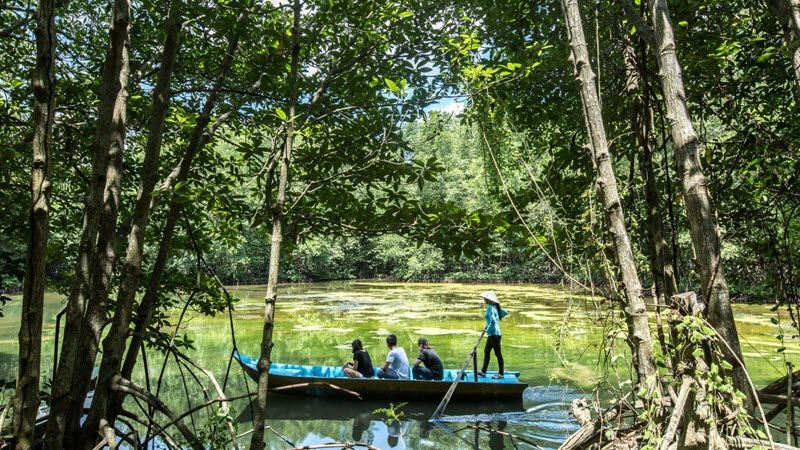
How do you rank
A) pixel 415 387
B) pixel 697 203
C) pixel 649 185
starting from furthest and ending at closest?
pixel 415 387, pixel 649 185, pixel 697 203

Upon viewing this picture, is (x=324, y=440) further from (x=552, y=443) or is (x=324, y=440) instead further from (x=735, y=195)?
(x=735, y=195)

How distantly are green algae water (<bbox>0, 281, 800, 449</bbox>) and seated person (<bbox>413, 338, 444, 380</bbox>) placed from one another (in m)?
0.42

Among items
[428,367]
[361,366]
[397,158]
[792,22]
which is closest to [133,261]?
[397,158]

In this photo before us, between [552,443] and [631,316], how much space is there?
5.37m

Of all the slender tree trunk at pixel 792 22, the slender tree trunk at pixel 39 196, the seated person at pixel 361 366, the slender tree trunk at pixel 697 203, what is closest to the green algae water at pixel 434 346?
the slender tree trunk at pixel 697 203

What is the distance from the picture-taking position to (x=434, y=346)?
486 inches

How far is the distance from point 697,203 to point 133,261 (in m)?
2.77

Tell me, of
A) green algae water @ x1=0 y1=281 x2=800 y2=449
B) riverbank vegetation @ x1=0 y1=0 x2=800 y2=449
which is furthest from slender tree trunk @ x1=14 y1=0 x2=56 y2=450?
green algae water @ x1=0 y1=281 x2=800 y2=449

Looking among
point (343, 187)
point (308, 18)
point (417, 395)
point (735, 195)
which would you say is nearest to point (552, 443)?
point (417, 395)

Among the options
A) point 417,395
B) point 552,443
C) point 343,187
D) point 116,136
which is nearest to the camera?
point 116,136

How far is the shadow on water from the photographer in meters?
6.89

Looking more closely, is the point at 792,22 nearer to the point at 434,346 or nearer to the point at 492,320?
the point at 492,320

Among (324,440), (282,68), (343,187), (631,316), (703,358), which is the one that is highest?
(282,68)

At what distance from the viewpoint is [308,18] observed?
3412 millimetres
